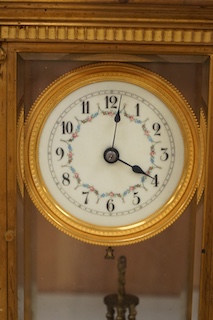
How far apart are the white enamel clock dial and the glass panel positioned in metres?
0.02

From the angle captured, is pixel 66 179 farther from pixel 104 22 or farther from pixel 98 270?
pixel 104 22

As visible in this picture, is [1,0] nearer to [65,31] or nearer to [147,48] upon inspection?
[65,31]

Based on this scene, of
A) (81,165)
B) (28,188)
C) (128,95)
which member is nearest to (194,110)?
(128,95)

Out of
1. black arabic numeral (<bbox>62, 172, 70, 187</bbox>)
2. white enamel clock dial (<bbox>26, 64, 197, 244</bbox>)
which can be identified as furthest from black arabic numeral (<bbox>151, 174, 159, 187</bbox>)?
black arabic numeral (<bbox>62, 172, 70, 187</bbox>)

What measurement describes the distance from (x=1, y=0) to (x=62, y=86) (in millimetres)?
182

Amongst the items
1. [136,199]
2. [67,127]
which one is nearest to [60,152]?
[67,127]

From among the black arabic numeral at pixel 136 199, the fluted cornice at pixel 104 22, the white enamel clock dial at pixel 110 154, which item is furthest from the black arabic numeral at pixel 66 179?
the fluted cornice at pixel 104 22

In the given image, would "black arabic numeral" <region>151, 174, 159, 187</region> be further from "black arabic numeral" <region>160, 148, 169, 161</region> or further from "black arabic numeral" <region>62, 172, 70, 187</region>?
"black arabic numeral" <region>62, 172, 70, 187</region>

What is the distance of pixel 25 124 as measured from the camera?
955mm

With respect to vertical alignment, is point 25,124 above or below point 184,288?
above

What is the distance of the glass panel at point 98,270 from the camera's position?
0.98 meters

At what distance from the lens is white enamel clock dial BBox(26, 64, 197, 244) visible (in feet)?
3.12

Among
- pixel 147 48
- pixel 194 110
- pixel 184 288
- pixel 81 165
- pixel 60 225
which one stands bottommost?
pixel 184 288

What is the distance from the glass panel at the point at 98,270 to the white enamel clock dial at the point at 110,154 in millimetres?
24
